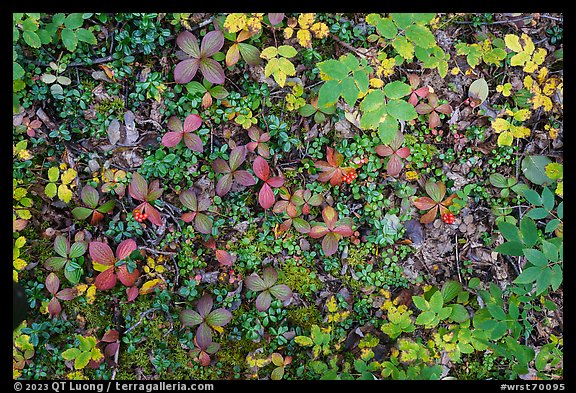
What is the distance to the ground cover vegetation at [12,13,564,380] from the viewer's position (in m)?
2.80

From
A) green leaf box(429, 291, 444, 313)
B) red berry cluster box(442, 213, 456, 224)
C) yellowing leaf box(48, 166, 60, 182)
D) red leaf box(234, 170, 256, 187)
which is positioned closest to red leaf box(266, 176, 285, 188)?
red leaf box(234, 170, 256, 187)

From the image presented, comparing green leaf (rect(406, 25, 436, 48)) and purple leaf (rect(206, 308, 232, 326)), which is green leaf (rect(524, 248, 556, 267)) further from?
purple leaf (rect(206, 308, 232, 326))

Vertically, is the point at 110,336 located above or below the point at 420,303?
below

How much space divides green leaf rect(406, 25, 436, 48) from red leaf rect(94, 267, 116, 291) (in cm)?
249

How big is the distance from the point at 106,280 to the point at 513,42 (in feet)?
10.8

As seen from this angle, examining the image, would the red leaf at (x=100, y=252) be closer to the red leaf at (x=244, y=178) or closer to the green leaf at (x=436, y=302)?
the red leaf at (x=244, y=178)

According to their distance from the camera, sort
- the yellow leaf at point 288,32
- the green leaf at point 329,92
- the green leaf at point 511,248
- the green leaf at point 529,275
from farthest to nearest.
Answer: the yellow leaf at point 288,32, the green leaf at point 511,248, the green leaf at point 529,275, the green leaf at point 329,92

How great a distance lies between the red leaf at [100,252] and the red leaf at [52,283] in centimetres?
32

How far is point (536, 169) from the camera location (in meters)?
3.01

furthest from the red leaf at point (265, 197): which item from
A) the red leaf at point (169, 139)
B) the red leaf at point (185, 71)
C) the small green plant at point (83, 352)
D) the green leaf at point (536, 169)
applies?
the green leaf at point (536, 169)

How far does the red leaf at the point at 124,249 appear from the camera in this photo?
109 inches

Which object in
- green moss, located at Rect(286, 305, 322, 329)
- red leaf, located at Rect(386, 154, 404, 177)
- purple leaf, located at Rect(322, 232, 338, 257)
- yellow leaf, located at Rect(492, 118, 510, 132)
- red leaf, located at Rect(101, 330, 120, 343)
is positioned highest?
yellow leaf, located at Rect(492, 118, 510, 132)

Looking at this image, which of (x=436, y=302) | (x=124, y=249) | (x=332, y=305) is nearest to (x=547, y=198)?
(x=436, y=302)

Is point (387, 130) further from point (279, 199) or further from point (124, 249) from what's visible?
point (124, 249)
